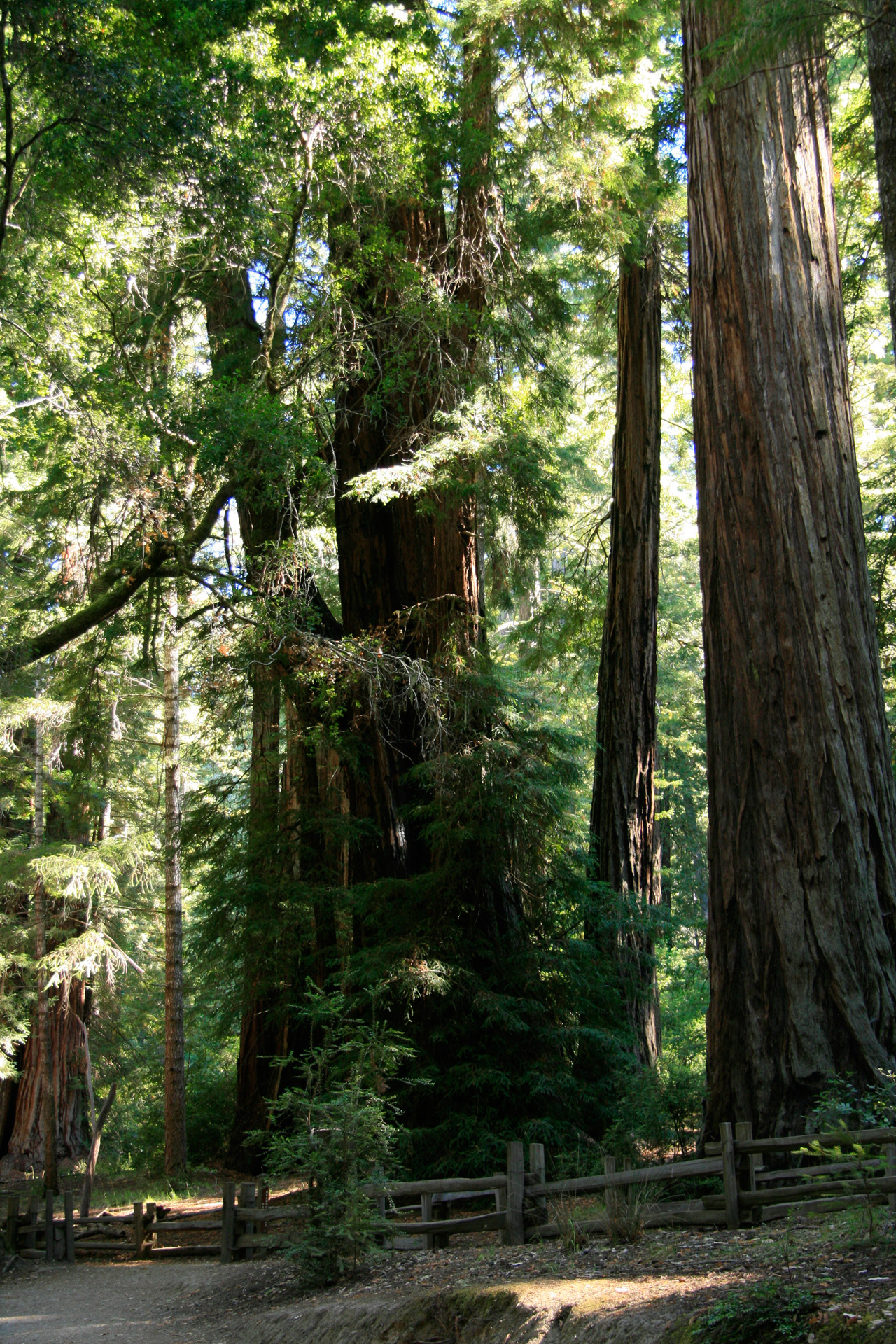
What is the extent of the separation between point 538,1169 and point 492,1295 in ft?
5.62

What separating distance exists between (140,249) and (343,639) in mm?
4218

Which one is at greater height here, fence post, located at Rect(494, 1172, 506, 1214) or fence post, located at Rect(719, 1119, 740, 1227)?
fence post, located at Rect(719, 1119, 740, 1227)

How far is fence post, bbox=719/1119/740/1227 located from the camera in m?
5.49

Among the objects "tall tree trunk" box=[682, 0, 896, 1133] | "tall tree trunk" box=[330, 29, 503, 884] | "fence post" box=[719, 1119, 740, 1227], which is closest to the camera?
"fence post" box=[719, 1119, 740, 1227]

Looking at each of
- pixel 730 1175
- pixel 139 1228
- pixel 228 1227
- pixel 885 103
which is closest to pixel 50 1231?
pixel 139 1228

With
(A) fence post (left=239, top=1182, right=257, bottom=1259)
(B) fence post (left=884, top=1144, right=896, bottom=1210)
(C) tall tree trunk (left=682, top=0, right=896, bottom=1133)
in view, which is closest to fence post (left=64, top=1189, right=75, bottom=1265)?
(A) fence post (left=239, top=1182, right=257, bottom=1259)

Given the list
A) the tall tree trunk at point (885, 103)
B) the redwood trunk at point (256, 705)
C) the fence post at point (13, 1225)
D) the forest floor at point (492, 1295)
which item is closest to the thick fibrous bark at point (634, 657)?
the redwood trunk at point (256, 705)

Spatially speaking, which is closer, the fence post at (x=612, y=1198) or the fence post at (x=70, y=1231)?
the fence post at (x=612, y=1198)

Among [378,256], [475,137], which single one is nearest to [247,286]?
[378,256]

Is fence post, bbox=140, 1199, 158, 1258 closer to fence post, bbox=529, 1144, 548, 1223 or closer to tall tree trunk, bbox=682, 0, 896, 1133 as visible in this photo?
fence post, bbox=529, 1144, 548, 1223

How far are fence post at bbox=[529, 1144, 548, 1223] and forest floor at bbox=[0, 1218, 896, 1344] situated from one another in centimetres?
35

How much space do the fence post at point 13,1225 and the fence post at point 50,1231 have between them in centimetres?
35

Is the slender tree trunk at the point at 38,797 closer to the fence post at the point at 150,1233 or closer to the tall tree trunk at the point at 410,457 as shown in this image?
the tall tree trunk at the point at 410,457

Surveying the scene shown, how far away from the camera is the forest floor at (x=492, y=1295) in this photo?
3996 millimetres
